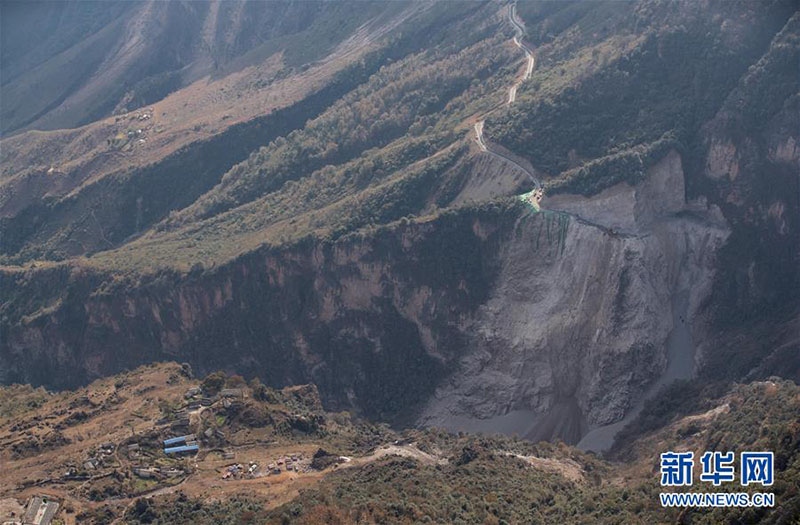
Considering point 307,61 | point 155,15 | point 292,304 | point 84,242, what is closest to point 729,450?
point 292,304

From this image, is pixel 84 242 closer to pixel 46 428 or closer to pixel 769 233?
pixel 46 428

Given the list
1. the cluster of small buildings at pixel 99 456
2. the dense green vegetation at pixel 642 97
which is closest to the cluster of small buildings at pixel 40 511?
the cluster of small buildings at pixel 99 456

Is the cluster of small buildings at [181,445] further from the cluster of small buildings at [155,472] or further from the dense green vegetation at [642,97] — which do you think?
the dense green vegetation at [642,97]

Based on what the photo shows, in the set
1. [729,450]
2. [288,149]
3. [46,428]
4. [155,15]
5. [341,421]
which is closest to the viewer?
[729,450]

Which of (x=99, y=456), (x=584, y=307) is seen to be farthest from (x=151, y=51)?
(x=99, y=456)

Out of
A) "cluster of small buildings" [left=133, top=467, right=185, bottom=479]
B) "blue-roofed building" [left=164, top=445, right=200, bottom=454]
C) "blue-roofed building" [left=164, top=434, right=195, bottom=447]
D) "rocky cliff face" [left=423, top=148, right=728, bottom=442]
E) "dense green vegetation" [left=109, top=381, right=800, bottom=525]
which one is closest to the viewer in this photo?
"dense green vegetation" [left=109, top=381, right=800, bottom=525]
